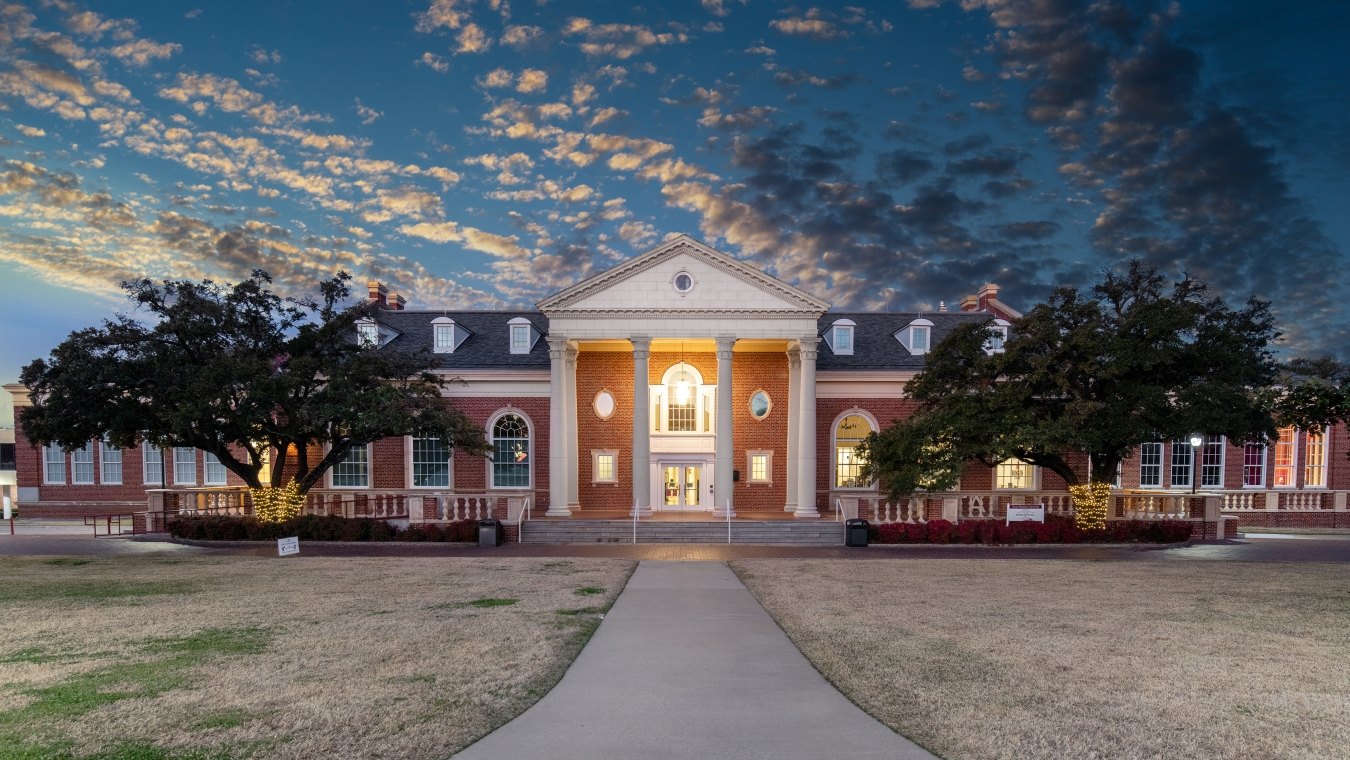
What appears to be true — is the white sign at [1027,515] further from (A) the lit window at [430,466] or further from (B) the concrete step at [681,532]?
(A) the lit window at [430,466]

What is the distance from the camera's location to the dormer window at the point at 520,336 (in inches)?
1296

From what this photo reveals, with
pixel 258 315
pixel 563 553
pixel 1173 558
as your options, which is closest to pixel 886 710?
pixel 563 553

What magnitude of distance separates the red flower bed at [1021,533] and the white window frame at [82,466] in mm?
38178

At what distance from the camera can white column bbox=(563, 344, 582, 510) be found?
29.3 m

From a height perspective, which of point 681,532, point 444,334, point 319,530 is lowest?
point 681,532

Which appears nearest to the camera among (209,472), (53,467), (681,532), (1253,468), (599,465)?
(681,532)

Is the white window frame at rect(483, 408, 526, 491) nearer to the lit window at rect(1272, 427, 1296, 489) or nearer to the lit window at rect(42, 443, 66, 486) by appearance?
the lit window at rect(42, 443, 66, 486)

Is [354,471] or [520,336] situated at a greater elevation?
[520,336]

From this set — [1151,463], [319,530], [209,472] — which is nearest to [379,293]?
[209,472]

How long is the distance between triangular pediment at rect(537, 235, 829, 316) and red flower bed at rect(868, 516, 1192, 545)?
9762 mm

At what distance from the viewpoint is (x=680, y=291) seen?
2825 centimetres

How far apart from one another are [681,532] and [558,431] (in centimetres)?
705

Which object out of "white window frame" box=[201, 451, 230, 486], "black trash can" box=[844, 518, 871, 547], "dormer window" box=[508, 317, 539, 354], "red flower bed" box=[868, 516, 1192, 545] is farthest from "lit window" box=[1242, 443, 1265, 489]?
"white window frame" box=[201, 451, 230, 486]

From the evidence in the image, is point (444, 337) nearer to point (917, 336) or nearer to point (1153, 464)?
point (917, 336)
